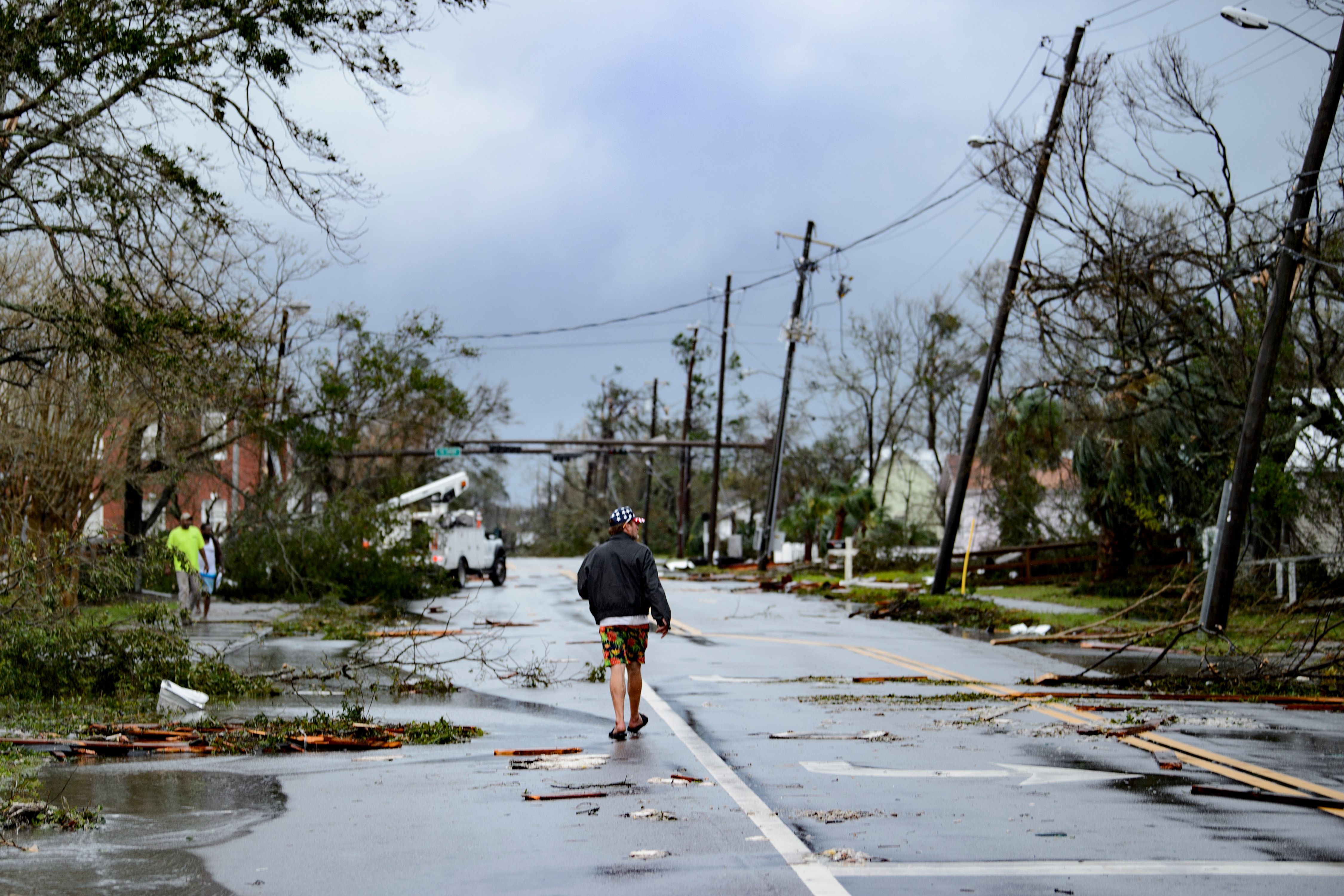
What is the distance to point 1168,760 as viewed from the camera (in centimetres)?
867

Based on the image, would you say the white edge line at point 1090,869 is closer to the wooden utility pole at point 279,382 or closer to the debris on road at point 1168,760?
the debris on road at point 1168,760

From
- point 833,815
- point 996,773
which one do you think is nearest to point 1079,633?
point 996,773

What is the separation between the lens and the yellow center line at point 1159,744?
25.2 ft

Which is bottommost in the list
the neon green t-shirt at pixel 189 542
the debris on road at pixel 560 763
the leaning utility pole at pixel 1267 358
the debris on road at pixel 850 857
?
the debris on road at pixel 560 763

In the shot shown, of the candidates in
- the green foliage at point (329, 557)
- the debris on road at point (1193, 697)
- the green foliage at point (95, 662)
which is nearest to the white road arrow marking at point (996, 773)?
the debris on road at point (1193, 697)

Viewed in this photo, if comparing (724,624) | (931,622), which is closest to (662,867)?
(724,624)

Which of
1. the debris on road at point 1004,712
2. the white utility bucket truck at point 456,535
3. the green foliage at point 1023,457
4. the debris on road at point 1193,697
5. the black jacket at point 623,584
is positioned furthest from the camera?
the white utility bucket truck at point 456,535

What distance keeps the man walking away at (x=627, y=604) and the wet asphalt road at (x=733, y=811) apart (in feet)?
1.61

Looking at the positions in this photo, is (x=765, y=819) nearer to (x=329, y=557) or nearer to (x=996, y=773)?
(x=996, y=773)

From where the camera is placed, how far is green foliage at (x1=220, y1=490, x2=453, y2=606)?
27.9m

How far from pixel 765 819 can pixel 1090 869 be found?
169cm

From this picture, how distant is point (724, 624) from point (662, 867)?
17849 mm

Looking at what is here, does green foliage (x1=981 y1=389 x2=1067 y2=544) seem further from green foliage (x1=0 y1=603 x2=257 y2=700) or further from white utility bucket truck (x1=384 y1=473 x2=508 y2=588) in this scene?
green foliage (x1=0 y1=603 x2=257 y2=700)

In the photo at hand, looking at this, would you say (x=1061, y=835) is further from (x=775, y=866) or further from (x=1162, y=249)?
(x=1162, y=249)
